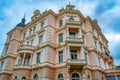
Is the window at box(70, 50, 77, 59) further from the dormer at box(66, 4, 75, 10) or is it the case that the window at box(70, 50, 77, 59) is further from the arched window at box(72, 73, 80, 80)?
the dormer at box(66, 4, 75, 10)

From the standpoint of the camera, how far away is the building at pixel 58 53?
69.5 feet

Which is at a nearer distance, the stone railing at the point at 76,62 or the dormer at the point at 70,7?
the stone railing at the point at 76,62

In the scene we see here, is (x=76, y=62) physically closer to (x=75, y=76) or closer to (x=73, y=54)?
(x=75, y=76)

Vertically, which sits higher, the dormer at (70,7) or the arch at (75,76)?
the dormer at (70,7)

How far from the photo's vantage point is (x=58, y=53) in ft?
78.5

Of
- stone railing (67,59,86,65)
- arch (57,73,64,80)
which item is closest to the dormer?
stone railing (67,59,86,65)

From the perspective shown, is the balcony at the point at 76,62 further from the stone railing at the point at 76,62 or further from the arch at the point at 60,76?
the arch at the point at 60,76

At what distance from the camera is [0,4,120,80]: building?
21.2 m

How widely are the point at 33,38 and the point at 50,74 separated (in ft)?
35.5

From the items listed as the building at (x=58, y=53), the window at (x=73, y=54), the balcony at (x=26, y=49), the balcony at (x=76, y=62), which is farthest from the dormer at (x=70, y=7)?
the balcony at (x=76, y=62)

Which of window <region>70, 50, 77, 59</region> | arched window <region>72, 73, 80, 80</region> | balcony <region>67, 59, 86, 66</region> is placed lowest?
arched window <region>72, 73, 80, 80</region>

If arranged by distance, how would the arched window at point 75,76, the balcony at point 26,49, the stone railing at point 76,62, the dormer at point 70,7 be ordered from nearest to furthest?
the stone railing at point 76,62
the arched window at point 75,76
the balcony at point 26,49
the dormer at point 70,7

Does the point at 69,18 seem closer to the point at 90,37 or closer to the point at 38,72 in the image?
the point at 90,37

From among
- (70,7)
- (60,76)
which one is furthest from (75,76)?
(70,7)
